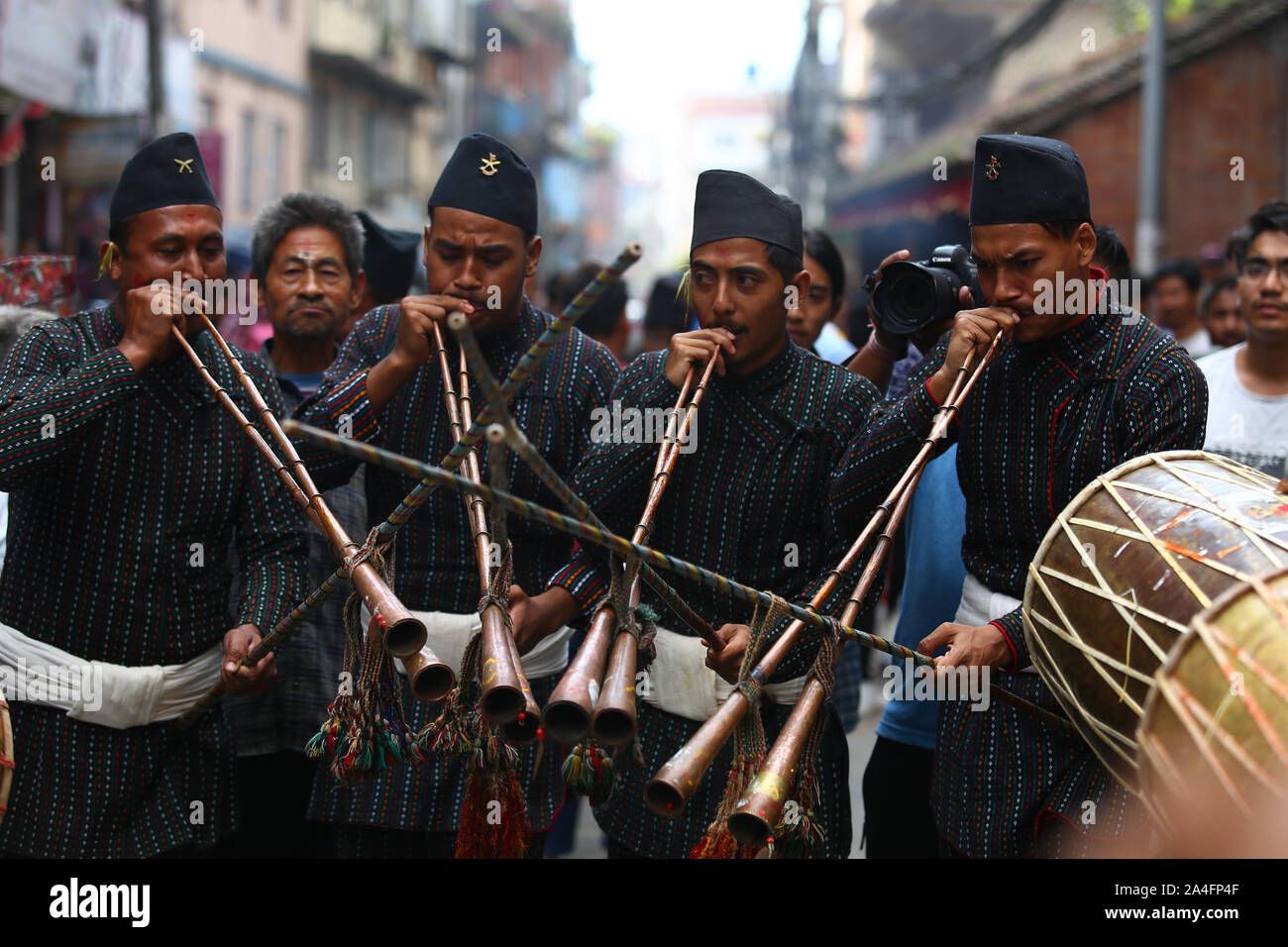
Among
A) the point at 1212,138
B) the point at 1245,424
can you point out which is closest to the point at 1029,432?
the point at 1245,424

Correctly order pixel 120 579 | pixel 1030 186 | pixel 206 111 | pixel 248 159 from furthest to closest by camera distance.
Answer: pixel 248 159, pixel 206 111, pixel 120 579, pixel 1030 186

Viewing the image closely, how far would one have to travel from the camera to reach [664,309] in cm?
716

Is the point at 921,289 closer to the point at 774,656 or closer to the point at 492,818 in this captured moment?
the point at 774,656

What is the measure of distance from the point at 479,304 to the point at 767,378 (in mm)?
747

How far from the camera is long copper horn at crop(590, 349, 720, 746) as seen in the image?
2238mm

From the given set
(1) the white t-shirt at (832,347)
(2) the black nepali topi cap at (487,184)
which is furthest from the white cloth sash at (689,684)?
(1) the white t-shirt at (832,347)

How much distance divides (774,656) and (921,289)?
4.47 feet

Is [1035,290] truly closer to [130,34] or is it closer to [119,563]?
[119,563]

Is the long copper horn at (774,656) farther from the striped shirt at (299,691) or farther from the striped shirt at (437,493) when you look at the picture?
the striped shirt at (299,691)

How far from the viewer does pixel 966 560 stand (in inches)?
132

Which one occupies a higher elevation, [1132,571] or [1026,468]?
[1026,468]
